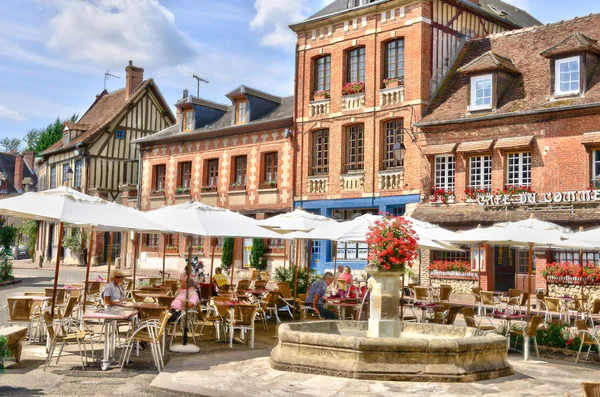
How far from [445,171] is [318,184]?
4.76 meters

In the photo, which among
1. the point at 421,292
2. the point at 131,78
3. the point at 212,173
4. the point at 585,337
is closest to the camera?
the point at 585,337

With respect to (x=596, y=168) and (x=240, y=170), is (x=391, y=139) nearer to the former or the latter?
(x=596, y=168)

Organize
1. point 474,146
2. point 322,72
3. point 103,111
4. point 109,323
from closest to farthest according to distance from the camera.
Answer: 1. point 109,323
2. point 474,146
3. point 322,72
4. point 103,111

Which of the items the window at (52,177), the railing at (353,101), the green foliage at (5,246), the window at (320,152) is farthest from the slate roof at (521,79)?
the window at (52,177)

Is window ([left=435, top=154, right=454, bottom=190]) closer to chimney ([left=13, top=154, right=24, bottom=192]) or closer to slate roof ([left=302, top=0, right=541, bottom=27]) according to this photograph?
slate roof ([left=302, top=0, right=541, bottom=27])

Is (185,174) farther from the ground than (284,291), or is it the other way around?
(185,174)

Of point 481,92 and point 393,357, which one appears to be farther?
point 481,92

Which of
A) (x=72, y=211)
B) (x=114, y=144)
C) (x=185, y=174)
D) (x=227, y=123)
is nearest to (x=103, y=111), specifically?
(x=114, y=144)

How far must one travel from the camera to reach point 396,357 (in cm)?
809

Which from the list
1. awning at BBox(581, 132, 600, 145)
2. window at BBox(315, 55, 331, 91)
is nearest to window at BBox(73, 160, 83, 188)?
window at BBox(315, 55, 331, 91)

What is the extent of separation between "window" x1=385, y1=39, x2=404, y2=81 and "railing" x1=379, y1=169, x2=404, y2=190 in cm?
294

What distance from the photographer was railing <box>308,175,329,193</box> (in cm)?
2372

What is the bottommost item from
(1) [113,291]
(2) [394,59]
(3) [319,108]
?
(1) [113,291]

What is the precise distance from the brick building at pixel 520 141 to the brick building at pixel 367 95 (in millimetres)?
837
